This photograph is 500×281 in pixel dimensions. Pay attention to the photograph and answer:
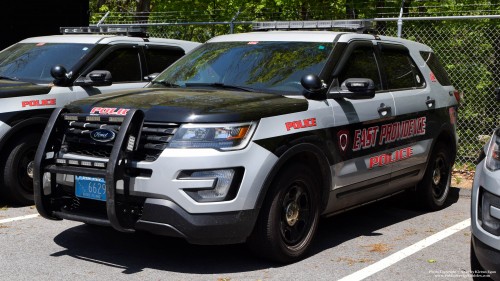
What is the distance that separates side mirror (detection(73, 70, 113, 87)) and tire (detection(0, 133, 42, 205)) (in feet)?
2.63

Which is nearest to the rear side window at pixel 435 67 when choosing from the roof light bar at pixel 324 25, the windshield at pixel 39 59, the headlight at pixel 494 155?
the roof light bar at pixel 324 25

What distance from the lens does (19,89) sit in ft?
21.3

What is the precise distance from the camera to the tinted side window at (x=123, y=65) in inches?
301

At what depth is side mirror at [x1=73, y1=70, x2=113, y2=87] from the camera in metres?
6.72

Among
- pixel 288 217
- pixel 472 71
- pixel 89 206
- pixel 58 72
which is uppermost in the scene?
pixel 58 72

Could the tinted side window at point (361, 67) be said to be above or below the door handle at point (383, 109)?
above

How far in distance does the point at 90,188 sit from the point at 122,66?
3.71m

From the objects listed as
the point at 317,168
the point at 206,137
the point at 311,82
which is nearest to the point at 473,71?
the point at 317,168

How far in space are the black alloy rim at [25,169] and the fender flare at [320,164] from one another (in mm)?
3387

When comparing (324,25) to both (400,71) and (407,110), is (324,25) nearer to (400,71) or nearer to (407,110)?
(400,71)

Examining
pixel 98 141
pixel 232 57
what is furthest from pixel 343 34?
pixel 98 141

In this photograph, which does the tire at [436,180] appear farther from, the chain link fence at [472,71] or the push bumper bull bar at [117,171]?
the push bumper bull bar at [117,171]

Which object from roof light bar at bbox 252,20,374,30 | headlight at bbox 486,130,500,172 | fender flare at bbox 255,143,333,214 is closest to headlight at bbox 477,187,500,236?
headlight at bbox 486,130,500,172

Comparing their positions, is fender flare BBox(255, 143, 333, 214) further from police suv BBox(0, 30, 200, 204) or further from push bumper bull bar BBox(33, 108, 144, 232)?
police suv BBox(0, 30, 200, 204)
